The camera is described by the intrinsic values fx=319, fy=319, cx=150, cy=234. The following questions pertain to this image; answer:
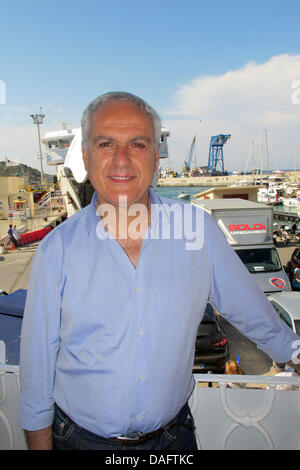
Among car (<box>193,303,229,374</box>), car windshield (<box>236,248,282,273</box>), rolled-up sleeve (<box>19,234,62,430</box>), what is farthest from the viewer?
car windshield (<box>236,248,282,273</box>)

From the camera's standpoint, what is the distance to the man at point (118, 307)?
144cm

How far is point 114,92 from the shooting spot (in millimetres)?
1611

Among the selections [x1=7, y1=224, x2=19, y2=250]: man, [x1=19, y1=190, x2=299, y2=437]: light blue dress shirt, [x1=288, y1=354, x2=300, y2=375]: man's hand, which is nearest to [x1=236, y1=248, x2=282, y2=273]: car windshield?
[x1=288, y1=354, x2=300, y2=375]: man's hand

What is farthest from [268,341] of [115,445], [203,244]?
[115,445]

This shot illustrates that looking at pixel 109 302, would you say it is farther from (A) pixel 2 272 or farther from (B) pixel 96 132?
(A) pixel 2 272

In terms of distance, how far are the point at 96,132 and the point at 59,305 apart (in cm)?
85

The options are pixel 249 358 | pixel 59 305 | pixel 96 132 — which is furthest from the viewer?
pixel 249 358

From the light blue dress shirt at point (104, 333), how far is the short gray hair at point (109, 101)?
0.52m

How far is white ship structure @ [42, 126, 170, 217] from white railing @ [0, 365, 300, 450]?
8825 millimetres

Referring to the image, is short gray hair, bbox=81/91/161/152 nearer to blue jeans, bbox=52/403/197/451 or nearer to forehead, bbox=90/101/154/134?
forehead, bbox=90/101/154/134

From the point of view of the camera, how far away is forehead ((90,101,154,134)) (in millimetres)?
1550

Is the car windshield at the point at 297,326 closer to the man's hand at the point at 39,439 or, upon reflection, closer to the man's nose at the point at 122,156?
the man's hand at the point at 39,439

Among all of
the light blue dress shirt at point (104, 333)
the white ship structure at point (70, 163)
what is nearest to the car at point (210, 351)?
the light blue dress shirt at point (104, 333)

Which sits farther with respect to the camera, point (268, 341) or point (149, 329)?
point (268, 341)
